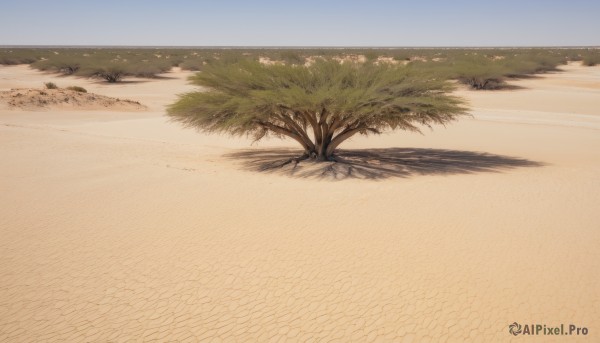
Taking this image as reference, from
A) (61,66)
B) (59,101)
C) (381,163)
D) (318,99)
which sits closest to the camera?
(318,99)

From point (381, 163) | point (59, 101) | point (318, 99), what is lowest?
point (381, 163)

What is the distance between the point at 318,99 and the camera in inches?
417

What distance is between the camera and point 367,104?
439 inches

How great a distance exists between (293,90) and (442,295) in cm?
701

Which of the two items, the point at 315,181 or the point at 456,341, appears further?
the point at 315,181

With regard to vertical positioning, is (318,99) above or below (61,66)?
below

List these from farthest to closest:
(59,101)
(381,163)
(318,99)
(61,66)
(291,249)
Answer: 1. (61,66)
2. (59,101)
3. (381,163)
4. (318,99)
5. (291,249)

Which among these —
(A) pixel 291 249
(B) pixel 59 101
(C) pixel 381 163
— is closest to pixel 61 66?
(B) pixel 59 101

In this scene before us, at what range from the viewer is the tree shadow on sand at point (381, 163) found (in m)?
11.7

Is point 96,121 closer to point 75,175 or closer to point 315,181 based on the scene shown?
point 75,175

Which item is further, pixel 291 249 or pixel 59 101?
pixel 59 101

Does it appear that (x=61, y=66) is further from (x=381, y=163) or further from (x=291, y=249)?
(x=291, y=249)

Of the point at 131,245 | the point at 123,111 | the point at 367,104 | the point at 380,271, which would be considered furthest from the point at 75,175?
the point at 123,111

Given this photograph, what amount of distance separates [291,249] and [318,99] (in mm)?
5075
